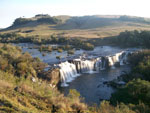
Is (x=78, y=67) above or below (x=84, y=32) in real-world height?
below

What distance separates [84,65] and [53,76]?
922cm

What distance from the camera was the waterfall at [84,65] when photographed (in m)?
27.1

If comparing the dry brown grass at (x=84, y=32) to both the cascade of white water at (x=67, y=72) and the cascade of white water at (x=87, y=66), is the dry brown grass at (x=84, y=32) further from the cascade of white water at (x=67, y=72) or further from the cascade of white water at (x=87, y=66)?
the cascade of white water at (x=67, y=72)

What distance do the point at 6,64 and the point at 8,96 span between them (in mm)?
12407

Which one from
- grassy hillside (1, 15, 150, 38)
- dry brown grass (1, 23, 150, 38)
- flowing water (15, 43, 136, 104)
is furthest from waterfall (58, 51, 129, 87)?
grassy hillside (1, 15, 150, 38)

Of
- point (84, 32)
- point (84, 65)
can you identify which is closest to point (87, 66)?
point (84, 65)

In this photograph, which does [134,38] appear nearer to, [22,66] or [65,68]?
[65,68]

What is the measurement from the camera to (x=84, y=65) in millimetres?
31734

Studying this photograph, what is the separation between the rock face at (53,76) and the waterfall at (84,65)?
3.04 feet

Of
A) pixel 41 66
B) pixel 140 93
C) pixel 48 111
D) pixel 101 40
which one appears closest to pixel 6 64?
pixel 41 66

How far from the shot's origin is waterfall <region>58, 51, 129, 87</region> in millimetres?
27053

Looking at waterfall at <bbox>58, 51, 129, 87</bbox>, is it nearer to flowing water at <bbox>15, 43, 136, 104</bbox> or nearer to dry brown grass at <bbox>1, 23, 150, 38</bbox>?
flowing water at <bbox>15, 43, 136, 104</bbox>

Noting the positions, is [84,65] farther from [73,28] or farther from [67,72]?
[73,28]

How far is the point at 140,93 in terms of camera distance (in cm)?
1532
